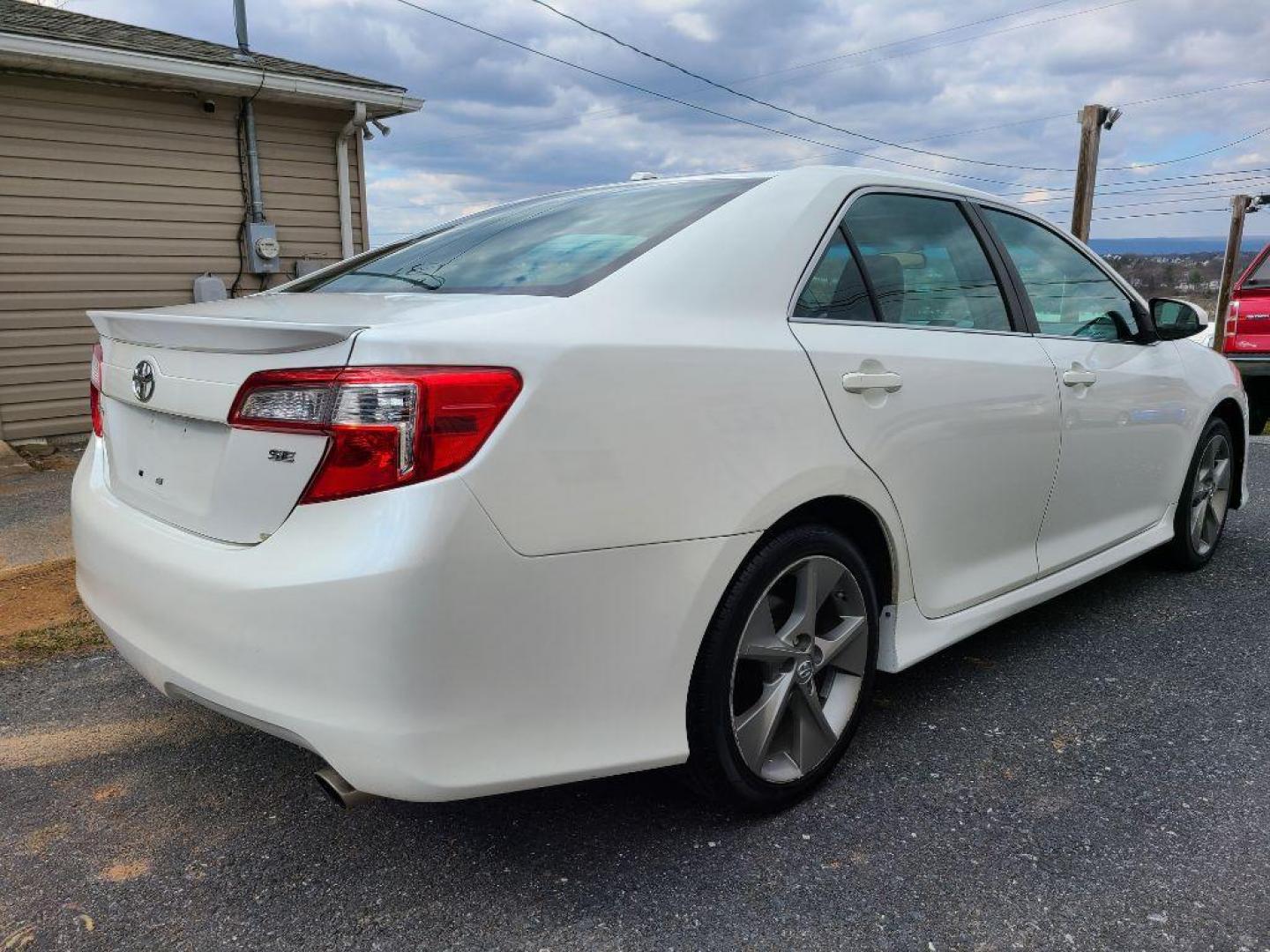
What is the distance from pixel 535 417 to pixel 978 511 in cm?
161

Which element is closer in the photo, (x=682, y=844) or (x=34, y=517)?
(x=682, y=844)

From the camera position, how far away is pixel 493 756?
1.81 metres

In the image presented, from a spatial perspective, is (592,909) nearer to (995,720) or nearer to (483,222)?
(995,720)

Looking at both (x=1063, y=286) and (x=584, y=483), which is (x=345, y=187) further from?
(x=584, y=483)

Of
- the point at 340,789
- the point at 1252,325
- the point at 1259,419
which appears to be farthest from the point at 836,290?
the point at 1259,419

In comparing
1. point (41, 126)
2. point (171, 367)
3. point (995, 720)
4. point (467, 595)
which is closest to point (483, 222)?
point (171, 367)

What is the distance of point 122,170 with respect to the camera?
8125mm

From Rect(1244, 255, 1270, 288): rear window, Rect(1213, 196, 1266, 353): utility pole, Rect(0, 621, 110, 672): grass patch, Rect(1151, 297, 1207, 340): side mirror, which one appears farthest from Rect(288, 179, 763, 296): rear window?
Rect(1213, 196, 1266, 353): utility pole

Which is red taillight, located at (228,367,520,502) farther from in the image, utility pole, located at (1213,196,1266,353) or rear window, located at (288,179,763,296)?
utility pole, located at (1213,196,1266,353)

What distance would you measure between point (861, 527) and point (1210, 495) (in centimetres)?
281

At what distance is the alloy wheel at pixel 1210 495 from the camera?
429cm

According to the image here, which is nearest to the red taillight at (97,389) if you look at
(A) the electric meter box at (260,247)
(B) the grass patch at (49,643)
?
(B) the grass patch at (49,643)

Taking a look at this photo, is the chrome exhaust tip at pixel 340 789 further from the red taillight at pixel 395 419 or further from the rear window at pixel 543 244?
the rear window at pixel 543 244

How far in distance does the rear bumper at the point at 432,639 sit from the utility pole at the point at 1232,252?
70.8ft
